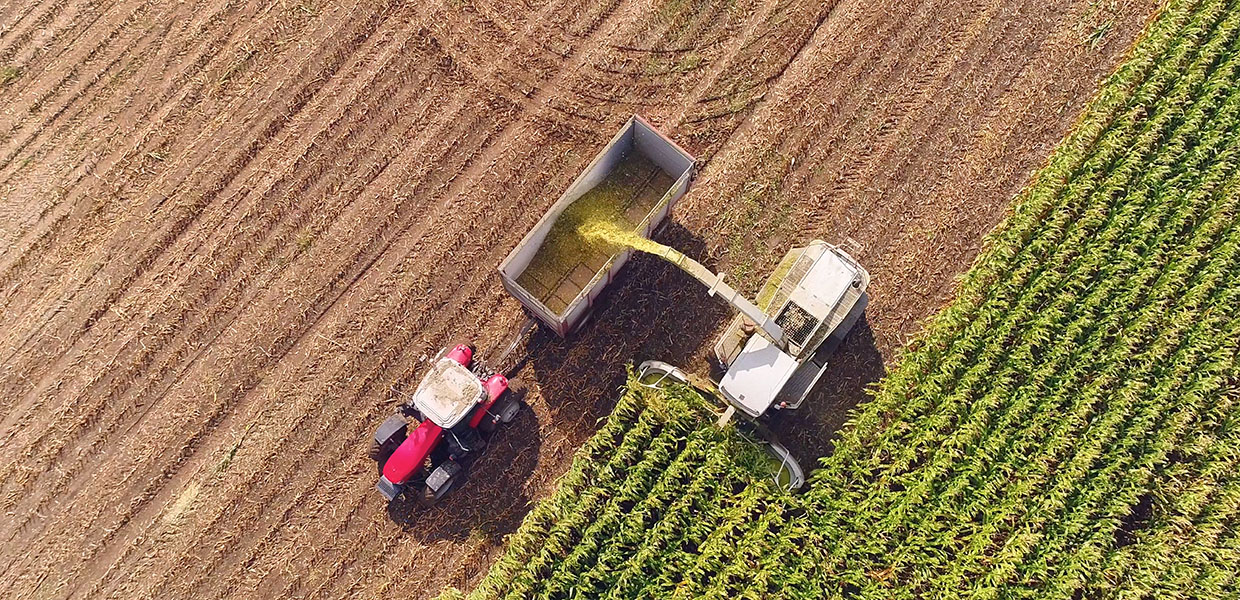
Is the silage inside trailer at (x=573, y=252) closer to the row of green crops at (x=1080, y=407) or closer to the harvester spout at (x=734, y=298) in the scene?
the harvester spout at (x=734, y=298)

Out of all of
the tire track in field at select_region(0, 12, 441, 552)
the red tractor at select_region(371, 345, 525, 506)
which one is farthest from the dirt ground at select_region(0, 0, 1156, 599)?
the red tractor at select_region(371, 345, 525, 506)

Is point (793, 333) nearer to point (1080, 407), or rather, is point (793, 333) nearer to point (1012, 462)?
point (1012, 462)

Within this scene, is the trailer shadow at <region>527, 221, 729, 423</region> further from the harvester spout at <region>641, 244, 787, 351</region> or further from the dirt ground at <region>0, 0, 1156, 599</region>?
the harvester spout at <region>641, 244, 787, 351</region>

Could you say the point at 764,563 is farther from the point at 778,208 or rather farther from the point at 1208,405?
the point at 1208,405

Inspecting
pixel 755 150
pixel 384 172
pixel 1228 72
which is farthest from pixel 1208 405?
pixel 384 172

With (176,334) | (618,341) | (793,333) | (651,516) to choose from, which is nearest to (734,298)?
(793,333)

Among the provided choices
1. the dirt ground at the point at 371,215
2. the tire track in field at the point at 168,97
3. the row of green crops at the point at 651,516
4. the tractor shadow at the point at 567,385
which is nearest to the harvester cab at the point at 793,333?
the row of green crops at the point at 651,516

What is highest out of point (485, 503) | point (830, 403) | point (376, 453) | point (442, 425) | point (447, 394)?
point (830, 403)
